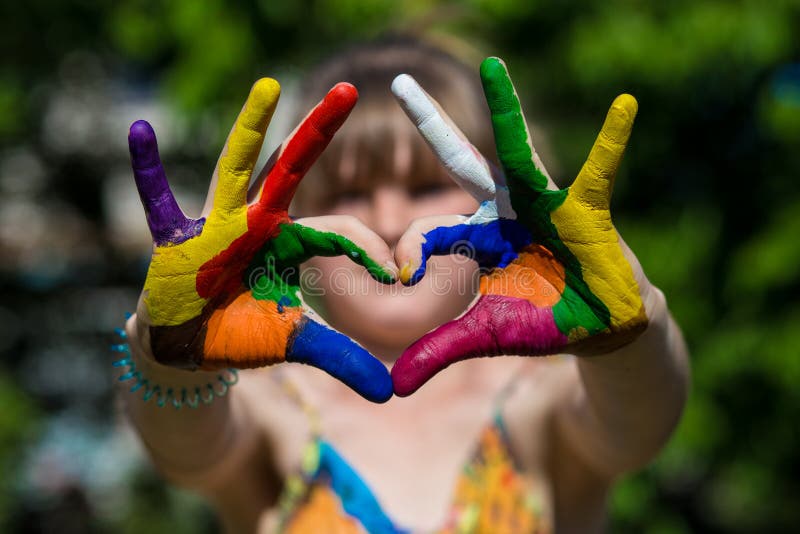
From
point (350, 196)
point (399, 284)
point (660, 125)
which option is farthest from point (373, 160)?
point (660, 125)

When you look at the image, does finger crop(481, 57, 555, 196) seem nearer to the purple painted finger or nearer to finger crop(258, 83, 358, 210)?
finger crop(258, 83, 358, 210)

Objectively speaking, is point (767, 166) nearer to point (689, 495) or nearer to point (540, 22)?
point (540, 22)

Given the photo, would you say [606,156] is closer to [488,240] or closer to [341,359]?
[488,240]

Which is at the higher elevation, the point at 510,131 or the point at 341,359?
the point at 510,131

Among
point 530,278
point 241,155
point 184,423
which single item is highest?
point 241,155

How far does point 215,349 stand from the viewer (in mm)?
824

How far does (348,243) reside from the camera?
0.80 m

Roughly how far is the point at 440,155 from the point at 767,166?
65.5 inches

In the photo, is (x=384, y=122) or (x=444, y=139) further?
(x=384, y=122)

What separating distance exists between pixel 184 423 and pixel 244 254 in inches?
14.0

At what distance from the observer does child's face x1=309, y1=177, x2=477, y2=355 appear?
1.23 meters

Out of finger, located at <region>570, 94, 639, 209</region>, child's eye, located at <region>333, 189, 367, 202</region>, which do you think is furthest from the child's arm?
Answer: child's eye, located at <region>333, 189, 367, 202</region>

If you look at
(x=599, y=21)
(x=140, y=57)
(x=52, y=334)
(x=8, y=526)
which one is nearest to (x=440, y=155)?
(x=599, y=21)

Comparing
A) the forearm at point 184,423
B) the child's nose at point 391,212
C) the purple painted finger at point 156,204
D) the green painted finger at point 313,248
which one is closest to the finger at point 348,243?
the green painted finger at point 313,248
